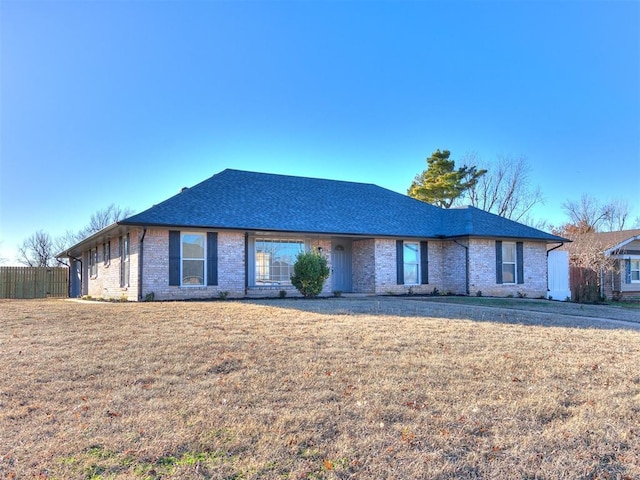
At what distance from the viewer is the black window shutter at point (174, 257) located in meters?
15.8

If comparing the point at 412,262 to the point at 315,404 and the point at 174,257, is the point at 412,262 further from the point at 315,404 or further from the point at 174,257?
the point at 315,404

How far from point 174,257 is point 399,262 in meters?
9.26

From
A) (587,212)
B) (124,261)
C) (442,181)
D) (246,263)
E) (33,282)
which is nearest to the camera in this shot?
(246,263)

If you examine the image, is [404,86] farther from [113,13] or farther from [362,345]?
[362,345]

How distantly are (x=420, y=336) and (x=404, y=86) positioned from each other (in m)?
14.2

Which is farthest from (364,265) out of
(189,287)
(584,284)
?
(584,284)

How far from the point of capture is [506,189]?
41.4 meters

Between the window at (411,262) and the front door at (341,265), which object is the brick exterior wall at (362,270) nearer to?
the front door at (341,265)

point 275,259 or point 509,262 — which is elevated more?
point 275,259

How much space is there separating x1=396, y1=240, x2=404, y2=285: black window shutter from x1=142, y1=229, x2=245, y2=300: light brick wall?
6.70 metres

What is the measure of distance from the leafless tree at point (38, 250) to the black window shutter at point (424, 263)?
42329 mm

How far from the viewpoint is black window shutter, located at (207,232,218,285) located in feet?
53.7

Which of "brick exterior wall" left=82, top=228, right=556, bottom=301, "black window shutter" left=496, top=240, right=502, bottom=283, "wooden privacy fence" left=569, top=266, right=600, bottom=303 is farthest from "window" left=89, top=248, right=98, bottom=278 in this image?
"wooden privacy fence" left=569, top=266, right=600, bottom=303

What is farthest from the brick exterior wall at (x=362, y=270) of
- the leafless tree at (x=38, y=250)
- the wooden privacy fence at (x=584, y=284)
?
the leafless tree at (x=38, y=250)
